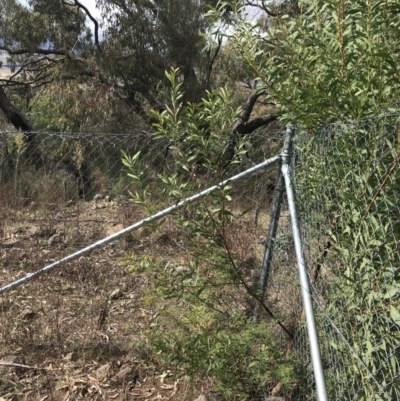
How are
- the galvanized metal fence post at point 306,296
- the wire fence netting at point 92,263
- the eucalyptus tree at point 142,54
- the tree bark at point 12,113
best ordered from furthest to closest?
the eucalyptus tree at point 142,54 → the tree bark at point 12,113 → the wire fence netting at point 92,263 → the galvanized metal fence post at point 306,296

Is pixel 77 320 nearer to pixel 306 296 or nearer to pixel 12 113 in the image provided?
pixel 306 296

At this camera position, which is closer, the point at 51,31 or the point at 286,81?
the point at 286,81

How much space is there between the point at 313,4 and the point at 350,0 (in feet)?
0.44

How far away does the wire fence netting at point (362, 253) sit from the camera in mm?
1537

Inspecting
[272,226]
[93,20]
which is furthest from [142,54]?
[272,226]

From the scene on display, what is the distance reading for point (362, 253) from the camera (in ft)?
5.35

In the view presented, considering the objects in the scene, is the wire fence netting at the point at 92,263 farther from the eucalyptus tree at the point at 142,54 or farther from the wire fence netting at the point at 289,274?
the eucalyptus tree at the point at 142,54

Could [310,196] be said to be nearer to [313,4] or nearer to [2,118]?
[313,4]

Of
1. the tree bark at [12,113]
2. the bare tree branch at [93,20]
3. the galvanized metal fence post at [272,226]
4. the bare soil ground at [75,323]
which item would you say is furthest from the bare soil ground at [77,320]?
the bare tree branch at [93,20]

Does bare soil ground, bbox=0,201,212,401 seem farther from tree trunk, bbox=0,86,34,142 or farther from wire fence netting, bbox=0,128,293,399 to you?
tree trunk, bbox=0,86,34,142

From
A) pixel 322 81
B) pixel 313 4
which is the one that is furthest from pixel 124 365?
pixel 313 4

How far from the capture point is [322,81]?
1.77m

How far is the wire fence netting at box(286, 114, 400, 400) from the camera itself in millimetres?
1537

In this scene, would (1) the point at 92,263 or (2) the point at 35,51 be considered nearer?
(1) the point at 92,263
